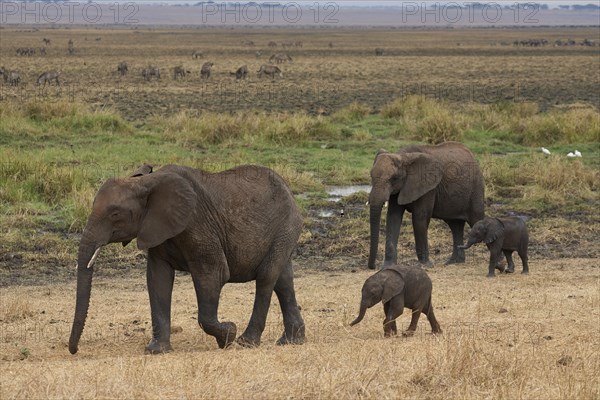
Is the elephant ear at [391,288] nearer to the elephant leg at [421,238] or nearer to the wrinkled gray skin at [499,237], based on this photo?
the wrinkled gray skin at [499,237]

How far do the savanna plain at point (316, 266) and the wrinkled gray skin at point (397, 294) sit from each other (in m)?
0.39

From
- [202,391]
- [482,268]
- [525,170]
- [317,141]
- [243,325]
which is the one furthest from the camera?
[317,141]

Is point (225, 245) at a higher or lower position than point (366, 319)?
higher

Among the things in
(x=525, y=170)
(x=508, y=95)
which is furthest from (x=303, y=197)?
(x=508, y=95)

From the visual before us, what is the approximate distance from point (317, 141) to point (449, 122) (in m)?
2.69

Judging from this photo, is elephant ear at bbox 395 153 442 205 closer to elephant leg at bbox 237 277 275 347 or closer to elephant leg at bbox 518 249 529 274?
elephant leg at bbox 518 249 529 274

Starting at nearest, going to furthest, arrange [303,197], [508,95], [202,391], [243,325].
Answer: [202,391] → [243,325] → [303,197] → [508,95]

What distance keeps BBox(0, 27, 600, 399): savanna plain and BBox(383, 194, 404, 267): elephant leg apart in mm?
373

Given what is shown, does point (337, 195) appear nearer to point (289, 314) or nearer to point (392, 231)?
point (392, 231)

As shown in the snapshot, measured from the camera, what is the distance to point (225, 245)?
27.6ft

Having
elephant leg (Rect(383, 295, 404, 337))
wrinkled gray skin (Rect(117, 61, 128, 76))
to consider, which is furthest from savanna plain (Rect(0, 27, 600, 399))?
wrinkled gray skin (Rect(117, 61, 128, 76))

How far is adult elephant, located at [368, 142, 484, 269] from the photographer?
12219 mm

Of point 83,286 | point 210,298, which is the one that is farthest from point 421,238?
point 83,286

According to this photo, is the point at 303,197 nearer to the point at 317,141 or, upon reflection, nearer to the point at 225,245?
the point at 317,141
